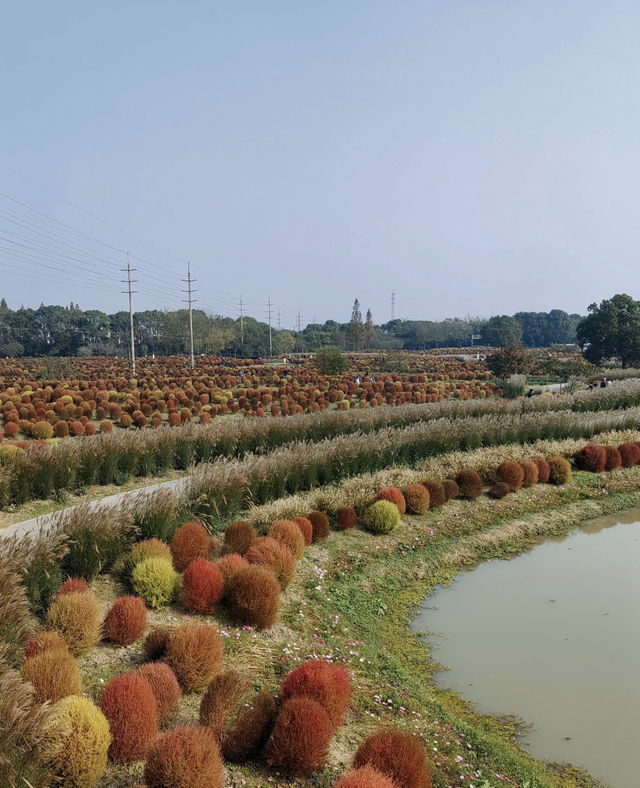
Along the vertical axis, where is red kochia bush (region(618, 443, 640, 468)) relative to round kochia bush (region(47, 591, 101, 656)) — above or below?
below

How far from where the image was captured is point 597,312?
162 feet

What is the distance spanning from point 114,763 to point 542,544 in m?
9.14

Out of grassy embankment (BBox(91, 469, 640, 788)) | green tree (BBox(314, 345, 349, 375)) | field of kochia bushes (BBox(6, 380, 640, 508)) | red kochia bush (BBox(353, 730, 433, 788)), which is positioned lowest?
grassy embankment (BBox(91, 469, 640, 788))

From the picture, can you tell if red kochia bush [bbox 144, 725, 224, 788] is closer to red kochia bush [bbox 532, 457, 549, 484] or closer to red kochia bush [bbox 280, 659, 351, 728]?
red kochia bush [bbox 280, 659, 351, 728]

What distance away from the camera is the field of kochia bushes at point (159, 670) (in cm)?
368

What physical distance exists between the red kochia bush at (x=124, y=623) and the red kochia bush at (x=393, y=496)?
589 cm

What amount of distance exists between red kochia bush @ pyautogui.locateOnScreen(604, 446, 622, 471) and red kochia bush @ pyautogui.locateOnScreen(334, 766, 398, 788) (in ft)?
46.2

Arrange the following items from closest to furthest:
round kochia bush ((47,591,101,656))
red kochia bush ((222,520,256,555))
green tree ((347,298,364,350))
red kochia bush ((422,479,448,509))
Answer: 1. round kochia bush ((47,591,101,656))
2. red kochia bush ((222,520,256,555))
3. red kochia bush ((422,479,448,509))
4. green tree ((347,298,364,350))

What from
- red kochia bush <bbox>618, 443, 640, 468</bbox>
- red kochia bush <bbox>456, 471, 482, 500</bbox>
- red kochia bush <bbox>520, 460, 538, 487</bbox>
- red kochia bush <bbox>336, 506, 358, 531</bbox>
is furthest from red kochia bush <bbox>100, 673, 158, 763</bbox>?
red kochia bush <bbox>618, 443, 640, 468</bbox>

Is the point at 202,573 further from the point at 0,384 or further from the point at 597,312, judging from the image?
the point at 597,312

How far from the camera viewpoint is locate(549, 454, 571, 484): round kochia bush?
1437 cm

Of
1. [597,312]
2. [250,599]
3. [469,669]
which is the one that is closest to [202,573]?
[250,599]

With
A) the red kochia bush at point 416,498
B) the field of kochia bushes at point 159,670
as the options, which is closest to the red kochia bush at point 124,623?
the field of kochia bushes at point 159,670

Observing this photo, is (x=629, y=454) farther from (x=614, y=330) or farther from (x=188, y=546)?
(x=614, y=330)
